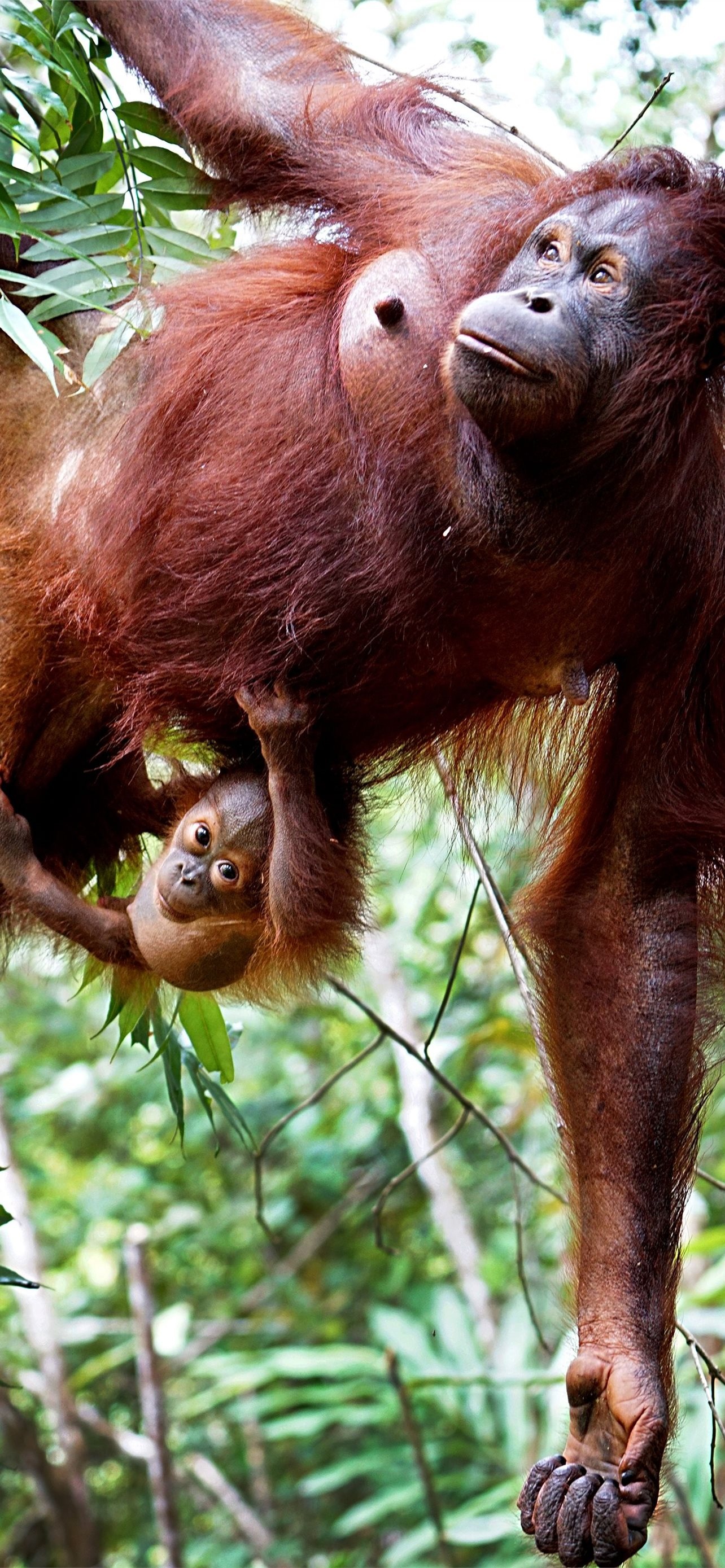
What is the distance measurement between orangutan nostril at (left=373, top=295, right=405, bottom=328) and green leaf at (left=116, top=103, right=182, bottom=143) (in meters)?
0.67

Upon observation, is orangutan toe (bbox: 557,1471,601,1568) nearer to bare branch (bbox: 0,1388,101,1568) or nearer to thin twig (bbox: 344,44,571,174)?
thin twig (bbox: 344,44,571,174)

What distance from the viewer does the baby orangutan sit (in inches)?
106

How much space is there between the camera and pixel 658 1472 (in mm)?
2402

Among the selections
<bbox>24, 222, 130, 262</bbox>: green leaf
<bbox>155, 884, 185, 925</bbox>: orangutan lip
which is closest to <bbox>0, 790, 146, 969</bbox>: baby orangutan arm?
<bbox>155, 884, 185, 925</bbox>: orangutan lip

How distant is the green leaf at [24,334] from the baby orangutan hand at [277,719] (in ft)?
1.94

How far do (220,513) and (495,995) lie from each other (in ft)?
13.0

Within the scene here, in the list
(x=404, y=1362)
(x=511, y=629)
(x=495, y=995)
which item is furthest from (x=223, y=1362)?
(x=511, y=629)

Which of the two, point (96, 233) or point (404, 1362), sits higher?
point (96, 233)

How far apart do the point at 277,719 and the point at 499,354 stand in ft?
2.19

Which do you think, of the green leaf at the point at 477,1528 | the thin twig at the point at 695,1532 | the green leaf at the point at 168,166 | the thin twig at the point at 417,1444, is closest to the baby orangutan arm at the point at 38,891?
the green leaf at the point at 168,166

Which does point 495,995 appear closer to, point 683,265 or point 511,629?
point 511,629

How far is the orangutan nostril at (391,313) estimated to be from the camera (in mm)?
2320

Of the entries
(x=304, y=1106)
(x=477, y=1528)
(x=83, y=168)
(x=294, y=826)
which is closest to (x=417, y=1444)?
(x=477, y=1528)

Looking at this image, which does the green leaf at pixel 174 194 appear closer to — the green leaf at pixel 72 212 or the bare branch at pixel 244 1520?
the green leaf at pixel 72 212
